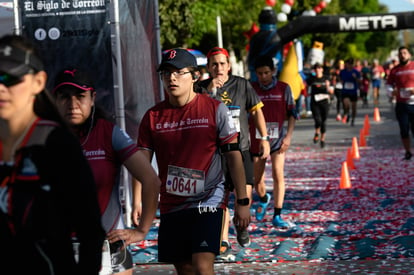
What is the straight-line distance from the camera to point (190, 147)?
601 centimetres

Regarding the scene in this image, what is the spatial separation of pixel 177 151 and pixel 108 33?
5219 millimetres

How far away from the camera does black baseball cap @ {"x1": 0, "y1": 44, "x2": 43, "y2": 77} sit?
10.3 ft

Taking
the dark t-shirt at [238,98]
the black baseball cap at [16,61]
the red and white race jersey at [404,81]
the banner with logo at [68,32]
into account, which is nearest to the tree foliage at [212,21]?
the red and white race jersey at [404,81]

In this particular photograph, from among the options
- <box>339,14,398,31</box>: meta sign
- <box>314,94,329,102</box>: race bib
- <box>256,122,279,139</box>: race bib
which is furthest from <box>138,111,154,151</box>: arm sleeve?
<box>339,14,398,31</box>: meta sign

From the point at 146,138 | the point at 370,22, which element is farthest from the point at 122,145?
the point at 370,22

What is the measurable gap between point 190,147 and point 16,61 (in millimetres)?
2909

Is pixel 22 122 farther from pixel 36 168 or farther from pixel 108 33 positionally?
pixel 108 33

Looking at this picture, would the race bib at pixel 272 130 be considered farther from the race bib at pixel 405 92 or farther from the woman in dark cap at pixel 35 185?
the woman in dark cap at pixel 35 185

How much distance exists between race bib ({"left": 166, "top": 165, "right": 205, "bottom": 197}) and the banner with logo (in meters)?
5.12

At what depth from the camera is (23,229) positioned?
314 centimetres

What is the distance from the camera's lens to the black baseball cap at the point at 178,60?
6.12 m

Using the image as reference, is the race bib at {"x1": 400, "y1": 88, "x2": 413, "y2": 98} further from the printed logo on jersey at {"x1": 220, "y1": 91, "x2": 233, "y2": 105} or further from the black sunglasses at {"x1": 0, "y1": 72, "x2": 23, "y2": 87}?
the black sunglasses at {"x1": 0, "y1": 72, "x2": 23, "y2": 87}

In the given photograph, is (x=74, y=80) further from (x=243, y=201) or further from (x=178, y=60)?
(x=243, y=201)

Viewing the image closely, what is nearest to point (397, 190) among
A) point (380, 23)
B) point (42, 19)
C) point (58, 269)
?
point (42, 19)
